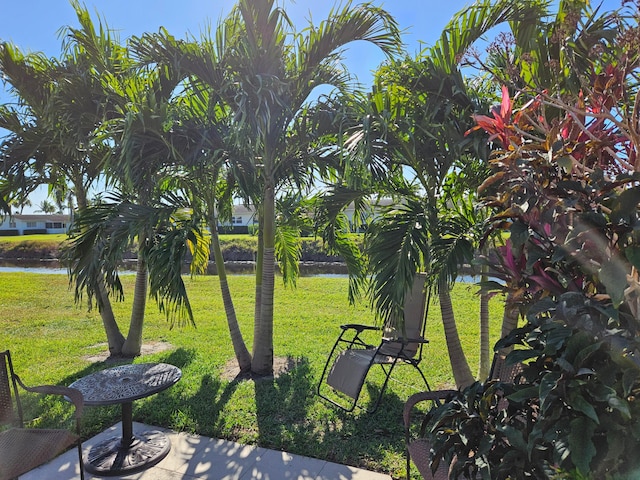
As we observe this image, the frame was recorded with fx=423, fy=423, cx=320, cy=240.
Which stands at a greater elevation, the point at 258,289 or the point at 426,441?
the point at 258,289

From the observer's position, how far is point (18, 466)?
7.04 feet

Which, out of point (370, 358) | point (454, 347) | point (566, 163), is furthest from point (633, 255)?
point (370, 358)

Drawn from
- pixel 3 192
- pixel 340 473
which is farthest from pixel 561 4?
pixel 3 192

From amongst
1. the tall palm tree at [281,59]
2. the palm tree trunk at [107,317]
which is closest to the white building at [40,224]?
the palm tree trunk at [107,317]

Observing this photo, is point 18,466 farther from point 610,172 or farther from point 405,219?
point 610,172

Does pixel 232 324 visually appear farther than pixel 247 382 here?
Yes

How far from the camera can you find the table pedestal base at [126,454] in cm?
289

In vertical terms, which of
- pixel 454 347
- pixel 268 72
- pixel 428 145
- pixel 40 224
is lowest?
pixel 454 347

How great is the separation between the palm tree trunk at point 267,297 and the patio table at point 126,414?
139 centimetres

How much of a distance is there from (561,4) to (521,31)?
33 cm

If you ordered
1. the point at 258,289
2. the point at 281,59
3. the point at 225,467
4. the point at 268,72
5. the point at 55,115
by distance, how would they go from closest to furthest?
the point at 225,467
the point at 268,72
the point at 281,59
the point at 55,115
the point at 258,289

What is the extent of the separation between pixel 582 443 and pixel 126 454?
9.60ft

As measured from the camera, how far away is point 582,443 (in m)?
1.32

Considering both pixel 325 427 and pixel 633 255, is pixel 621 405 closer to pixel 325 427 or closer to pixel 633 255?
pixel 633 255
